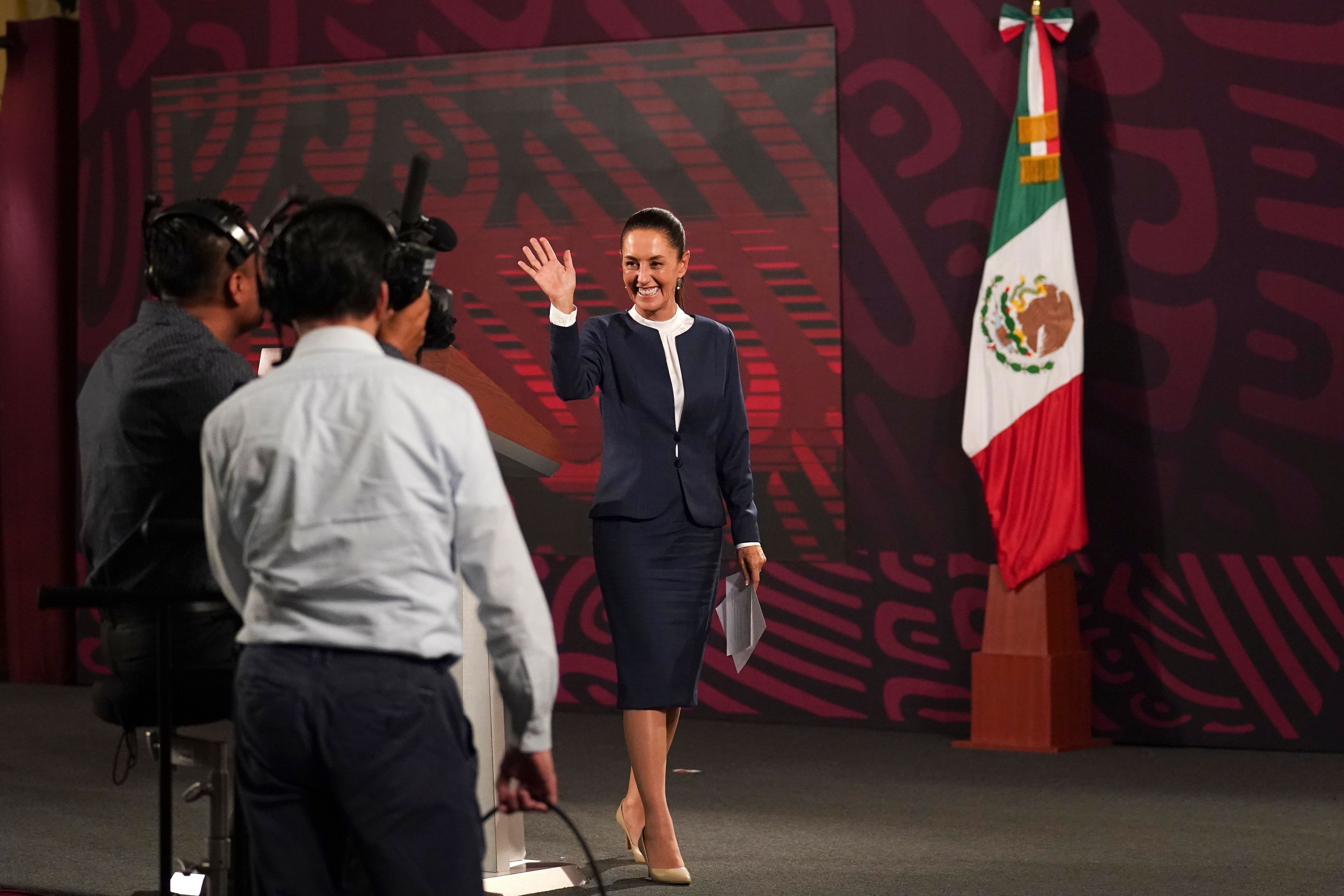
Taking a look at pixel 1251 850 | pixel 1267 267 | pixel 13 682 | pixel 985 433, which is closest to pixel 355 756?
pixel 1251 850

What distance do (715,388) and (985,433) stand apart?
1.84 meters

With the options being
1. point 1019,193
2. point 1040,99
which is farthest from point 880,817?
point 1040,99

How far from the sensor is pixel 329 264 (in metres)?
1.76

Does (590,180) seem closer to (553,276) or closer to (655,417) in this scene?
(655,417)

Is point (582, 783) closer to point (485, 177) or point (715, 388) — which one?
point (715, 388)

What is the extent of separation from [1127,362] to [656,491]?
238 cm

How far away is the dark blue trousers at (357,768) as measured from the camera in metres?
1.65

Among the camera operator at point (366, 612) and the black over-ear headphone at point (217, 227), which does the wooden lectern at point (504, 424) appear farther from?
the camera operator at point (366, 612)

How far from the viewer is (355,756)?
5.40ft

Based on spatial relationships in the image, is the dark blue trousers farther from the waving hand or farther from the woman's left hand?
the woman's left hand

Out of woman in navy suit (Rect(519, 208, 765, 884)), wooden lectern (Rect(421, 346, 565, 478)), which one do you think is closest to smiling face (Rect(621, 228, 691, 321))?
woman in navy suit (Rect(519, 208, 765, 884))

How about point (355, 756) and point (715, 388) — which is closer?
point (355, 756)

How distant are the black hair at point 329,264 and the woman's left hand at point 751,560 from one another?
1965 millimetres

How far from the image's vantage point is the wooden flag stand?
507 cm
